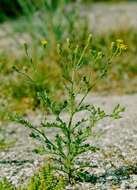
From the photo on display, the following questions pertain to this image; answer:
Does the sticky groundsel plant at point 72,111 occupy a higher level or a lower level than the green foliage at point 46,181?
higher

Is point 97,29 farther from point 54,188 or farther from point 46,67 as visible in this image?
point 54,188

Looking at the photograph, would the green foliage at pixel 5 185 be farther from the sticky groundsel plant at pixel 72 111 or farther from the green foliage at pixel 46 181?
the sticky groundsel plant at pixel 72 111

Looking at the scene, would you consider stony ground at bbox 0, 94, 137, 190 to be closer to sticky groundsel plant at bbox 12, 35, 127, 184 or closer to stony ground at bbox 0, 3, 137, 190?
stony ground at bbox 0, 3, 137, 190

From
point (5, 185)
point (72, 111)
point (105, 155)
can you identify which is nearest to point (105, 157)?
point (105, 155)

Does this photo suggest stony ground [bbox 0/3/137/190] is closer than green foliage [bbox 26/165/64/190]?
No

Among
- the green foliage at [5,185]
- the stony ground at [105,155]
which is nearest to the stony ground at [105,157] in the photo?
the stony ground at [105,155]

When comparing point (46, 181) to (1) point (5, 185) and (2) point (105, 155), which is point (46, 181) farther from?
(2) point (105, 155)

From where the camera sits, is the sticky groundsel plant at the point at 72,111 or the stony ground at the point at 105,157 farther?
the stony ground at the point at 105,157

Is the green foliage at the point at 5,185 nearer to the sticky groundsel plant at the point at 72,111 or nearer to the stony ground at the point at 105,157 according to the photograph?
the stony ground at the point at 105,157

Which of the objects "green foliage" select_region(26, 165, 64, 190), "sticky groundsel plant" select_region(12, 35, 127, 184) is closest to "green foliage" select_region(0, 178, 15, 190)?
"green foliage" select_region(26, 165, 64, 190)
